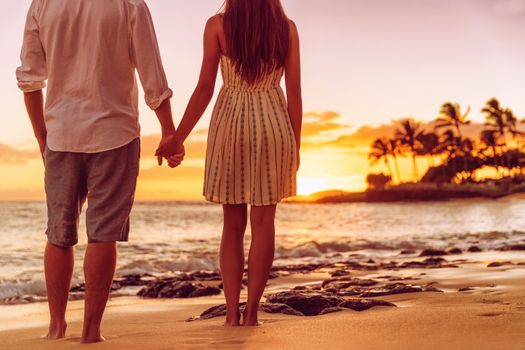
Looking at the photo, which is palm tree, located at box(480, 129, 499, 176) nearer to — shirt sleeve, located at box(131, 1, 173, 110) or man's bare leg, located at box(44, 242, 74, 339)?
shirt sleeve, located at box(131, 1, 173, 110)

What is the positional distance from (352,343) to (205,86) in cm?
170

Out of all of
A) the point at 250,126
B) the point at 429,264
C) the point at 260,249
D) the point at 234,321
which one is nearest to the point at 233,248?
the point at 260,249

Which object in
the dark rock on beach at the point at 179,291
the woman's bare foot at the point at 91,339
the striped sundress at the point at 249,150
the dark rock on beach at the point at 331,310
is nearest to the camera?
the woman's bare foot at the point at 91,339

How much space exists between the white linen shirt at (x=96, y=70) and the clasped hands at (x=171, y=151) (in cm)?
31

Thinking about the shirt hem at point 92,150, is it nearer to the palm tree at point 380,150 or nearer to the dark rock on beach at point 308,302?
the dark rock on beach at point 308,302

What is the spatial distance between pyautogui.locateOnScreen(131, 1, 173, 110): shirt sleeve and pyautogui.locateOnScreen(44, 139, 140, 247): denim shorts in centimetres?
26

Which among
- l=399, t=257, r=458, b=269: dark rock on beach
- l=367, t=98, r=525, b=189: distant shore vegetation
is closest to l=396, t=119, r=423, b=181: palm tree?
l=367, t=98, r=525, b=189: distant shore vegetation

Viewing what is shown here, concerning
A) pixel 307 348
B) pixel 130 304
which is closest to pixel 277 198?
pixel 307 348

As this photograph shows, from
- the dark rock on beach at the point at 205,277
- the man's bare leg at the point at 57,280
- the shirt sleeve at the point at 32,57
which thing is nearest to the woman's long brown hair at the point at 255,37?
the shirt sleeve at the point at 32,57

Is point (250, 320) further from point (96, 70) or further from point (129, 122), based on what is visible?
point (96, 70)

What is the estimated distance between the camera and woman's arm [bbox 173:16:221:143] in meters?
4.21

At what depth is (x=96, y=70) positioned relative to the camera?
3646 millimetres

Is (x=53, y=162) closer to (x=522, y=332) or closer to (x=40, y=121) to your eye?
(x=40, y=121)

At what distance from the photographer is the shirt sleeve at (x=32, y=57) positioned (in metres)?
3.83
